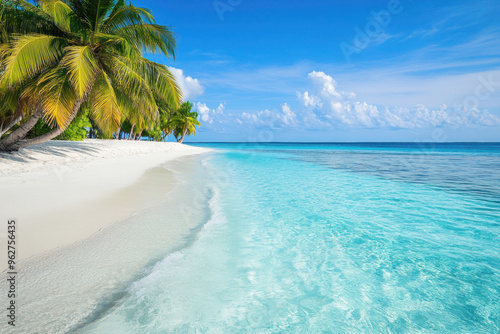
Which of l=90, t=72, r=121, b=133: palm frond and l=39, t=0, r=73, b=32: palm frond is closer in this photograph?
l=90, t=72, r=121, b=133: palm frond

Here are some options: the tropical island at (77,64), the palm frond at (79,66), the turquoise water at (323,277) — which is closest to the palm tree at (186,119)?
the tropical island at (77,64)

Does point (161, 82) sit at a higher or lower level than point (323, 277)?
higher

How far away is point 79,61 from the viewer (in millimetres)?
7641

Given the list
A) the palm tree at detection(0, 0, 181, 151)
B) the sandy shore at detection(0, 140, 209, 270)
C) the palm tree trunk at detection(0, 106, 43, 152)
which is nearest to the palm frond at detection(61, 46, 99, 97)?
the palm tree at detection(0, 0, 181, 151)

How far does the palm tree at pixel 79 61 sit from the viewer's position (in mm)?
7699

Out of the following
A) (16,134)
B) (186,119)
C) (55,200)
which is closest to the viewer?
(55,200)

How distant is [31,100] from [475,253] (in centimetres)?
1238

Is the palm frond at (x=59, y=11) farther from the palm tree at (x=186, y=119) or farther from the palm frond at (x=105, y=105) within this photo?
the palm tree at (x=186, y=119)

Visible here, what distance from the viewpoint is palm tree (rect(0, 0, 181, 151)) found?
7.70 meters

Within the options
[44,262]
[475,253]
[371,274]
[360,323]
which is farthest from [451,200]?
[44,262]

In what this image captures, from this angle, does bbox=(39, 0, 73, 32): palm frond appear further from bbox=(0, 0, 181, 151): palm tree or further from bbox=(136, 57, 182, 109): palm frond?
bbox=(136, 57, 182, 109): palm frond

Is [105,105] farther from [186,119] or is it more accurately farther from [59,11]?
[186,119]

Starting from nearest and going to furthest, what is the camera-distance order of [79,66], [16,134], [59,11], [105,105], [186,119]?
[79,66], [105,105], [59,11], [16,134], [186,119]

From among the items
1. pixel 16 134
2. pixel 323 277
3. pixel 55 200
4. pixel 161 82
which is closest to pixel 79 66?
pixel 161 82
